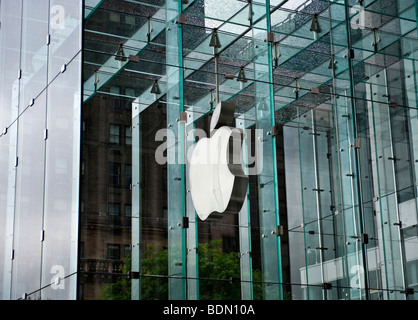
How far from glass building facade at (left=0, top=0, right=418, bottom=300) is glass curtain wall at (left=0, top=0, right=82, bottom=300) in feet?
0.10

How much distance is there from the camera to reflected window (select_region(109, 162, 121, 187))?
26.8ft

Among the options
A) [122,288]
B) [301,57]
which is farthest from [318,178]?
[122,288]

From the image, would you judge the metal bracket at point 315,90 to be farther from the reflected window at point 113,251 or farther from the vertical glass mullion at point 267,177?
the reflected window at point 113,251

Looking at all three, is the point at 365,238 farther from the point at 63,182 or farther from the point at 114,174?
the point at 63,182

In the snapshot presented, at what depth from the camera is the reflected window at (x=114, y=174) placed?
8.16m

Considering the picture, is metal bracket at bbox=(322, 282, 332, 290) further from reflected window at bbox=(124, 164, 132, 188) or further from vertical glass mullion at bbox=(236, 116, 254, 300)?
reflected window at bbox=(124, 164, 132, 188)

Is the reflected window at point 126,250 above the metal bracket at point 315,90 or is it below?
below

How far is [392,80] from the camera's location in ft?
34.7

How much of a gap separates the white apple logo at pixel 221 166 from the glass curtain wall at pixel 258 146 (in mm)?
1734

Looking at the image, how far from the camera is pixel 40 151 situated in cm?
905

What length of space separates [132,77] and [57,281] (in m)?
2.48

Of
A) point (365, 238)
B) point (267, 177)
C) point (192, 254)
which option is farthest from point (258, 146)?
point (365, 238)

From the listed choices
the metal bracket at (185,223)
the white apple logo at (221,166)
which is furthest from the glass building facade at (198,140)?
the white apple logo at (221,166)
